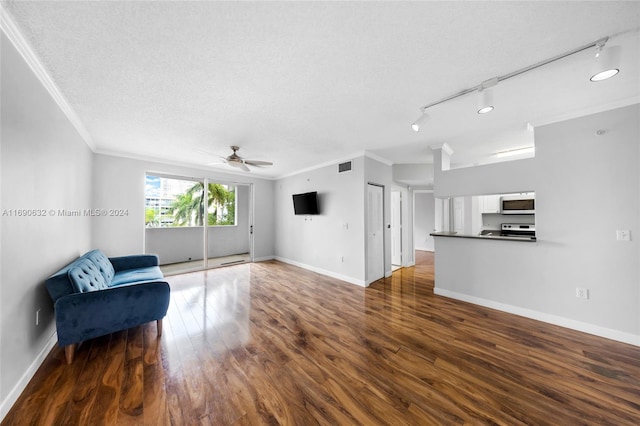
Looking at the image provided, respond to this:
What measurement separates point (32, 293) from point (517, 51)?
4.58 metres

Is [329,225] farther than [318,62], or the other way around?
[329,225]

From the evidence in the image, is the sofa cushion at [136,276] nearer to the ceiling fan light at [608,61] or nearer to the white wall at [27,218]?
the white wall at [27,218]

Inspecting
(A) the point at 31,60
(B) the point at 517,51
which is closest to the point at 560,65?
(B) the point at 517,51

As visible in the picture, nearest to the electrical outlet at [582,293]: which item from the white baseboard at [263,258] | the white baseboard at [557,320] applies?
the white baseboard at [557,320]

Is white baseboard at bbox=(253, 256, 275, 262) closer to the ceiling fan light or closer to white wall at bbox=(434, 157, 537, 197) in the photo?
white wall at bbox=(434, 157, 537, 197)

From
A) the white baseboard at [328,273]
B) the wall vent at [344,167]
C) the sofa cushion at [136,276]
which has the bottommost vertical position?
the white baseboard at [328,273]

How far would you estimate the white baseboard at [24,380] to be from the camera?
1479mm

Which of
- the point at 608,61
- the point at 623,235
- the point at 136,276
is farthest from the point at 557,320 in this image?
the point at 136,276

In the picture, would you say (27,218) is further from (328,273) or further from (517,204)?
(517,204)

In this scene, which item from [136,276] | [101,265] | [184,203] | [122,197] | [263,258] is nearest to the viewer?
[101,265]

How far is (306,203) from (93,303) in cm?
399

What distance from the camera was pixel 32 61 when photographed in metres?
1.76

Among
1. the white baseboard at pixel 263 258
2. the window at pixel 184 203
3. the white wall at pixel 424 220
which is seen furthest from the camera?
the white wall at pixel 424 220

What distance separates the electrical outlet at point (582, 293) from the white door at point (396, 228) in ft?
11.1
